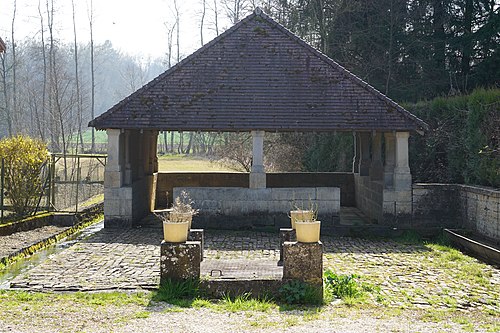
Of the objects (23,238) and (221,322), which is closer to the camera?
(221,322)

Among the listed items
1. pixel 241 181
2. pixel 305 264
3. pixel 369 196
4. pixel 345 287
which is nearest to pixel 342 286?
pixel 345 287

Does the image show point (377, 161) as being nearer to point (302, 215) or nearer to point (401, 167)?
point (401, 167)

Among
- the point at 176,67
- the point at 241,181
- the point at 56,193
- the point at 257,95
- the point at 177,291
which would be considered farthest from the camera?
the point at 241,181

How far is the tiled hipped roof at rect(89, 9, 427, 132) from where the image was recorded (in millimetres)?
14461

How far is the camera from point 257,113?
1465 centimetres

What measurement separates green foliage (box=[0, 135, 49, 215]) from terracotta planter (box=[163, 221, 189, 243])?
7.43 meters

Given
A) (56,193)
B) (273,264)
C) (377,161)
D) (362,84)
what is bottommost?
(273,264)

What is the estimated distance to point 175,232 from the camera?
7.97m

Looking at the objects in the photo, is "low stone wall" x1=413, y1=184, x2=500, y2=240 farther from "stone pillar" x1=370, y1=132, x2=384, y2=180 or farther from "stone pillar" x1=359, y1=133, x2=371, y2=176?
"stone pillar" x1=359, y1=133, x2=371, y2=176

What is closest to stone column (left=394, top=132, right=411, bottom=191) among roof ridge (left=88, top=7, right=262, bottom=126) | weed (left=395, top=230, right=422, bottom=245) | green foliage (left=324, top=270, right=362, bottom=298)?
weed (left=395, top=230, right=422, bottom=245)

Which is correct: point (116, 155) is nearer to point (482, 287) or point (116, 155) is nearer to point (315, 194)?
point (315, 194)

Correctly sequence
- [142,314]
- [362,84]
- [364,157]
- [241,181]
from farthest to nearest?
[241,181], [364,157], [362,84], [142,314]

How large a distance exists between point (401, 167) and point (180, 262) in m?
8.17

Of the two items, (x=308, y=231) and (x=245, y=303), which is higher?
(x=308, y=231)
